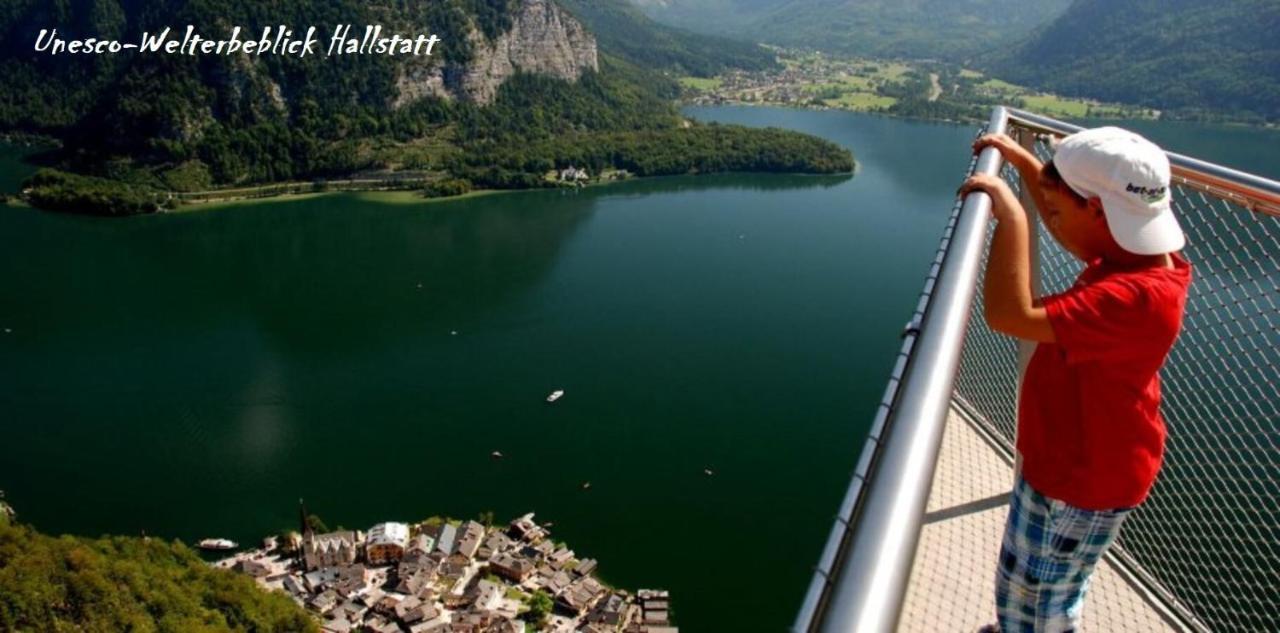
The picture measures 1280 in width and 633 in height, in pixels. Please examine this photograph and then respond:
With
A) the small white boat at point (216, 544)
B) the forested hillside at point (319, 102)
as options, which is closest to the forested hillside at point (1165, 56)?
the forested hillside at point (319, 102)

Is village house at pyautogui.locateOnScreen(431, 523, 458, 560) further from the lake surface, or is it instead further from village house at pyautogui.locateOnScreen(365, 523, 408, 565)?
the lake surface

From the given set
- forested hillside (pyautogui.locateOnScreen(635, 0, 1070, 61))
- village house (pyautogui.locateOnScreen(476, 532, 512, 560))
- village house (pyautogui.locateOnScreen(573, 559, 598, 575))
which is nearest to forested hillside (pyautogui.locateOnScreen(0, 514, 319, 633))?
village house (pyautogui.locateOnScreen(476, 532, 512, 560))

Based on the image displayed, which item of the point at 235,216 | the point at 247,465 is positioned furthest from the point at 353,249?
the point at 247,465

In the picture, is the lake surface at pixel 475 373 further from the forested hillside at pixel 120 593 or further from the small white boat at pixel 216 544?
the forested hillside at pixel 120 593

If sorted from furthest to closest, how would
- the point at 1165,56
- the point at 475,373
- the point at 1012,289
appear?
the point at 1165,56 → the point at 475,373 → the point at 1012,289

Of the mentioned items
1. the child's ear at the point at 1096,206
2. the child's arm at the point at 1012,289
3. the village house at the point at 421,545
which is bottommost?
the village house at the point at 421,545

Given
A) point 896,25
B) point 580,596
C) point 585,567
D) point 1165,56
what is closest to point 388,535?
point 585,567
